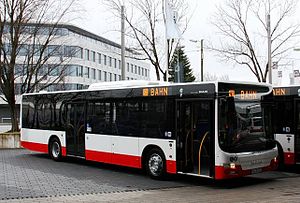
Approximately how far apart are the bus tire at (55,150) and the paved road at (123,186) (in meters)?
1.56

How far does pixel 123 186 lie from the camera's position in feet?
41.1

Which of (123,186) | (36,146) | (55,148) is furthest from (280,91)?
(36,146)

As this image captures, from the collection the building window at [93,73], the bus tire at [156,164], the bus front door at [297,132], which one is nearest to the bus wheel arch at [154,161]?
the bus tire at [156,164]

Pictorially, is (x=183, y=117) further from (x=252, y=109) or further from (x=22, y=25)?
(x=22, y=25)

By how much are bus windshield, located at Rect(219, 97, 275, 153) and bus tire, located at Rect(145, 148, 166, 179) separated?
7.32ft

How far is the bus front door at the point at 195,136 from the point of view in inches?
479

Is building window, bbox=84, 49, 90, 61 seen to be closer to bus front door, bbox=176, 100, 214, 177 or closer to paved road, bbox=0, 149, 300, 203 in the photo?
paved road, bbox=0, 149, 300, 203

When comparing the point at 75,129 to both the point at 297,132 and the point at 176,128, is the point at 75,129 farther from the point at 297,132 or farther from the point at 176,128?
the point at 297,132

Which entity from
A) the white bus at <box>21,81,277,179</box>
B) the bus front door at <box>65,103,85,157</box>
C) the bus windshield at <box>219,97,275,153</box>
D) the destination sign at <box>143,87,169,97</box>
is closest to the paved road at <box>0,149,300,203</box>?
the white bus at <box>21,81,277,179</box>

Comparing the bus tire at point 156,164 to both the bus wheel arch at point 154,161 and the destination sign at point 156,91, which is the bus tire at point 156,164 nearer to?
the bus wheel arch at point 154,161

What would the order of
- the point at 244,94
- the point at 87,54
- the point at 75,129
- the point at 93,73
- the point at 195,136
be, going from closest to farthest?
1. the point at 244,94
2. the point at 195,136
3. the point at 75,129
4. the point at 87,54
5. the point at 93,73

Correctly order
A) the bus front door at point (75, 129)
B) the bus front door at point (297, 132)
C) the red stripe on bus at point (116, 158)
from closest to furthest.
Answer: the red stripe on bus at point (116, 158)
the bus front door at point (297, 132)
the bus front door at point (75, 129)

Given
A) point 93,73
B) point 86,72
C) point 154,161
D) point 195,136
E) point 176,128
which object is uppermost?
point 93,73

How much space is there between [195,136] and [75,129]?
6201 millimetres
